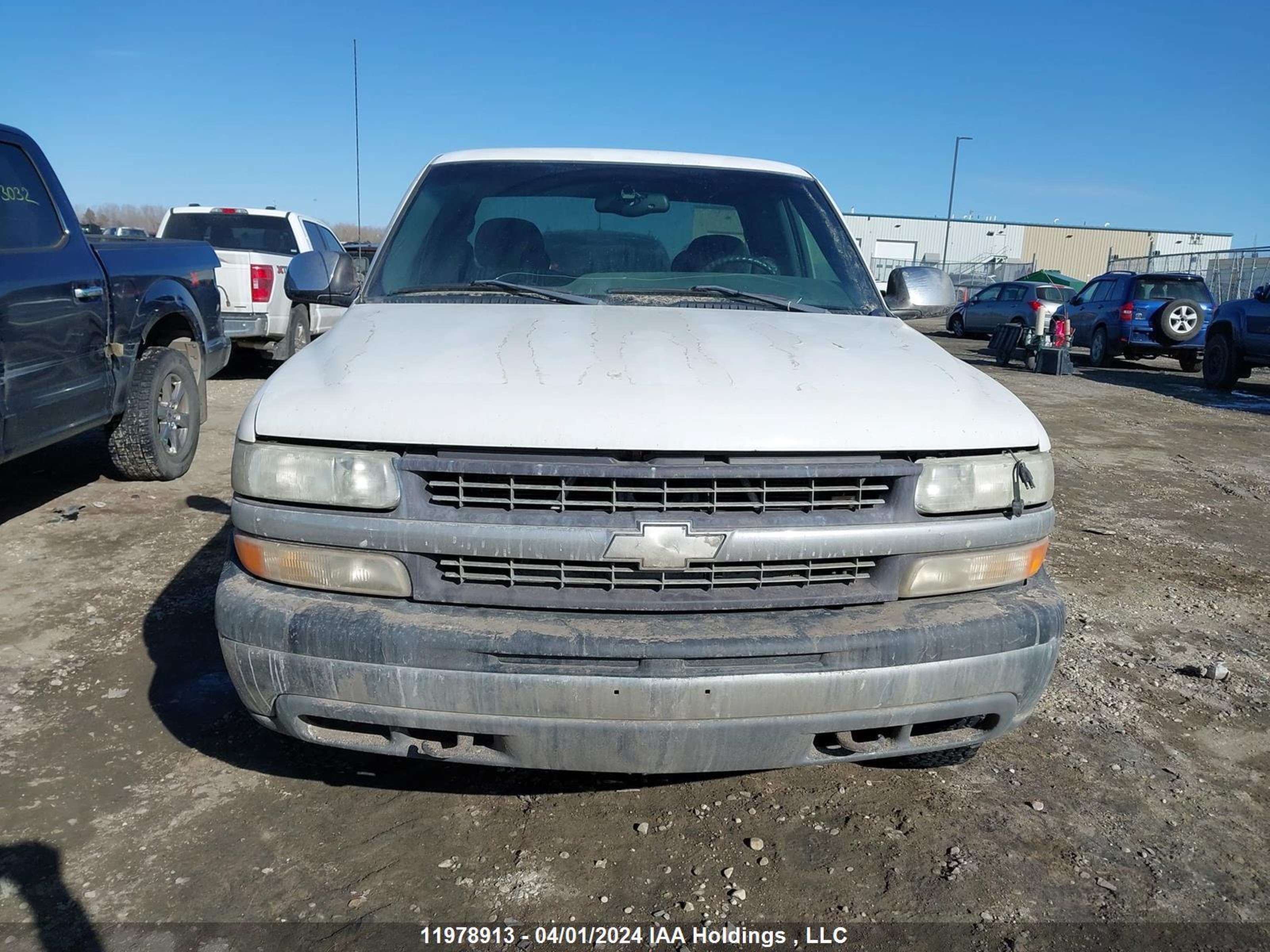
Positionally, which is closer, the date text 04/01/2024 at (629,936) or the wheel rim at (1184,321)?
the date text 04/01/2024 at (629,936)

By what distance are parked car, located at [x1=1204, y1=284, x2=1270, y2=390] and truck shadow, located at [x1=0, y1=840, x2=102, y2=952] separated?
14.2 m

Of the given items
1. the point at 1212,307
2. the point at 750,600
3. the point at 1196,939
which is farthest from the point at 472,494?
the point at 1212,307

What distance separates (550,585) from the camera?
2254 mm

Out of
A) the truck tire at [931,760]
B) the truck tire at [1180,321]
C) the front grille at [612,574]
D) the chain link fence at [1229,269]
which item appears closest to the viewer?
the front grille at [612,574]

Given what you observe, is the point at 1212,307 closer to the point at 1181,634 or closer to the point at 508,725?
the point at 1181,634

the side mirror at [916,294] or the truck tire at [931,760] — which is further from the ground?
the side mirror at [916,294]

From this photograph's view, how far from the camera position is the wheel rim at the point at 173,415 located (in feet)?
19.7

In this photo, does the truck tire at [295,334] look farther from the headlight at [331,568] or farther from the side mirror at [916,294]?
the headlight at [331,568]

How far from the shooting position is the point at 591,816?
2.63m

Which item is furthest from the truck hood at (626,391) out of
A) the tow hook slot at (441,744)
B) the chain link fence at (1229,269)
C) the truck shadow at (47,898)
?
the chain link fence at (1229,269)

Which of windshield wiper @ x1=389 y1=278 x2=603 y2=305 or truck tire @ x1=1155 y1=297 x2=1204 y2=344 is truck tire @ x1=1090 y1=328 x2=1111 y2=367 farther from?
windshield wiper @ x1=389 y1=278 x2=603 y2=305

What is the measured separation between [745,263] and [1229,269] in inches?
944

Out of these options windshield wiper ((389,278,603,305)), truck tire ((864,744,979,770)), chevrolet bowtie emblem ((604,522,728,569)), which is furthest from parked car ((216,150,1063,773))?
windshield wiper ((389,278,603,305))

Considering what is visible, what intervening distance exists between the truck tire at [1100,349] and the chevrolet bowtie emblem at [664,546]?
54.0 ft
